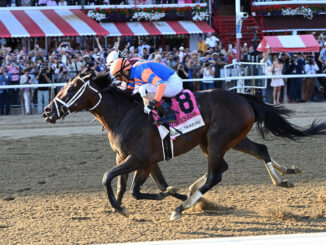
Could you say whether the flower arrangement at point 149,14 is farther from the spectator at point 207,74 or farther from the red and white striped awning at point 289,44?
the spectator at point 207,74

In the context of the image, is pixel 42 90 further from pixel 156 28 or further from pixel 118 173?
pixel 156 28

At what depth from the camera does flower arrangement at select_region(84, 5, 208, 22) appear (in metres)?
23.4

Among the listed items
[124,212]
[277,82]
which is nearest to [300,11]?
[277,82]

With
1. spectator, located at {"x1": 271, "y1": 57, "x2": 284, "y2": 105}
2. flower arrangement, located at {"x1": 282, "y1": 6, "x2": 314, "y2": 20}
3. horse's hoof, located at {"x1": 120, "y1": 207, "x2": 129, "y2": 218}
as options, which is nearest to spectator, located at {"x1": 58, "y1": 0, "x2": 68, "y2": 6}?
flower arrangement, located at {"x1": 282, "y1": 6, "x2": 314, "y2": 20}

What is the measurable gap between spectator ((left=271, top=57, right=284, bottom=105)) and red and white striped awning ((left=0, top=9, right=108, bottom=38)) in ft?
25.8

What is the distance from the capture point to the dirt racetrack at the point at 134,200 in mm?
5332

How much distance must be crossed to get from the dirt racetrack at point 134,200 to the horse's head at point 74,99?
1110 mm

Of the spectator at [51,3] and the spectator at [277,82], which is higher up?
the spectator at [51,3]

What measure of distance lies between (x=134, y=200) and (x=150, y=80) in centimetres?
163

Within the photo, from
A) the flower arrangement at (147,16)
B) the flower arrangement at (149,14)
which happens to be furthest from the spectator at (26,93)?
the flower arrangement at (147,16)

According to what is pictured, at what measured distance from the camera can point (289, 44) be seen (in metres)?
19.6

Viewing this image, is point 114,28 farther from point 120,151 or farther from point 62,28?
point 120,151

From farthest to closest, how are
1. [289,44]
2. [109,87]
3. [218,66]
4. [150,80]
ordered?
[289,44], [218,66], [109,87], [150,80]

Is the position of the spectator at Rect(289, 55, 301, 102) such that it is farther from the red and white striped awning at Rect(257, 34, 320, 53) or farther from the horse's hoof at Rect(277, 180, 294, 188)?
the horse's hoof at Rect(277, 180, 294, 188)
